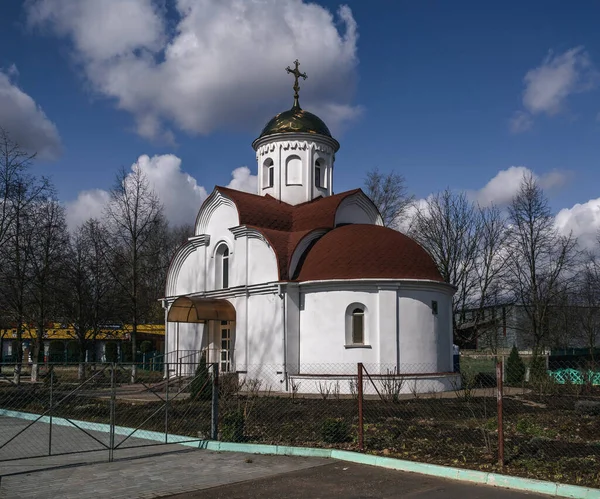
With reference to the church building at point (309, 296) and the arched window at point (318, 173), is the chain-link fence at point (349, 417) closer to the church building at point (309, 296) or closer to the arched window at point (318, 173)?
the church building at point (309, 296)

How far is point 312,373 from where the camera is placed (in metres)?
21.3

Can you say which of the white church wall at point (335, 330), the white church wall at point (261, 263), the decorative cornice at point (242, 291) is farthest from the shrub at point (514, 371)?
the white church wall at point (261, 263)

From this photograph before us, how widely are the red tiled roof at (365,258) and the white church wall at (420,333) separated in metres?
0.73

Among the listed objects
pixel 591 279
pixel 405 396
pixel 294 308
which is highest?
pixel 591 279

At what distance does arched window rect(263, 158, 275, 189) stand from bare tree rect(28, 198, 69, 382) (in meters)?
9.17

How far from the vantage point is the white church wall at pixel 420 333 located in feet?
70.2

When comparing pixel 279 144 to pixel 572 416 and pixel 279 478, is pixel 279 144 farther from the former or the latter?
pixel 279 478

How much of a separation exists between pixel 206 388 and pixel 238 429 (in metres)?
7.01

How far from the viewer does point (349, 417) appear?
560 inches

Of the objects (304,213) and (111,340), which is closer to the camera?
(304,213)

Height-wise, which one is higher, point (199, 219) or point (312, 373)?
point (199, 219)

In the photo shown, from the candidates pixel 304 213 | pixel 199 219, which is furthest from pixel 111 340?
pixel 304 213

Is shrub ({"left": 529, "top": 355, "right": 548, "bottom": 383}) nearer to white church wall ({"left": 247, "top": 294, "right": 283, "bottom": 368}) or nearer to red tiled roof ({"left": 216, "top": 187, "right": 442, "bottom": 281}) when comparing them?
red tiled roof ({"left": 216, "top": 187, "right": 442, "bottom": 281})

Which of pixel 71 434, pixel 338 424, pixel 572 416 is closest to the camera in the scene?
pixel 338 424
